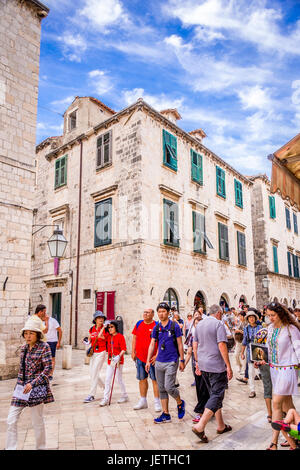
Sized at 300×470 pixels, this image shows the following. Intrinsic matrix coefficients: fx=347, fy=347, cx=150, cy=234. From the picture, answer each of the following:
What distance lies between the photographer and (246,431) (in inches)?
188

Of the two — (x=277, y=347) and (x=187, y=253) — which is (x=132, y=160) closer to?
(x=187, y=253)

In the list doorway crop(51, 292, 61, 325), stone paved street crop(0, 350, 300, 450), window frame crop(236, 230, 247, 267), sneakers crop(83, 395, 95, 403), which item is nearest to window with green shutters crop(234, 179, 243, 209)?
window frame crop(236, 230, 247, 267)

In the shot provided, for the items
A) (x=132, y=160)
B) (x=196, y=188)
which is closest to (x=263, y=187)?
(x=196, y=188)

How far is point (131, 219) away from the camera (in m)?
14.2

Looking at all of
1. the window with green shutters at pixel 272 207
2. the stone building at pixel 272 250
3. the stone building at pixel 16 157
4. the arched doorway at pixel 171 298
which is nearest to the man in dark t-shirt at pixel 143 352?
the stone building at pixel 16 157

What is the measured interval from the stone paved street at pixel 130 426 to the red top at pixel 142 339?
3.04 feet

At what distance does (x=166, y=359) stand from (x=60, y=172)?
50.0 ft

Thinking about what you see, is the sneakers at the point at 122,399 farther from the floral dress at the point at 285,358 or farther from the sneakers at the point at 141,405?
the floral dress at the point at 285,358

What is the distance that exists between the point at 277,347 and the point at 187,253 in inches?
464

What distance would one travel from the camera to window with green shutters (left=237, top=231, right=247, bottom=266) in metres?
20.4

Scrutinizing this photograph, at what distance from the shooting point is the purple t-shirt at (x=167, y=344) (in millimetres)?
5211

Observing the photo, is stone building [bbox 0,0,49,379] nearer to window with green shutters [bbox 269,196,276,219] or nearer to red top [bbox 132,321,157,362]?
red top [bbox 132,321,157,362]

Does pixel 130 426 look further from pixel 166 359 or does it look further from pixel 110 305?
pixel 110 305

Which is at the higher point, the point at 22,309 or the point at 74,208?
the point at 74,208
